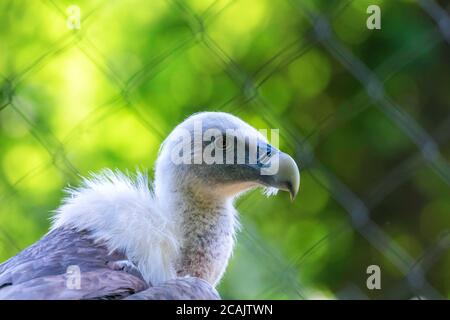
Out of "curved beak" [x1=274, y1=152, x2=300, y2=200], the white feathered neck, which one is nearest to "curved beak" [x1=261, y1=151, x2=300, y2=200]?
"curved beak" [x1=274, y1=152, x2=300, y2=200]

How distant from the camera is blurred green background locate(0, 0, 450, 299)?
154cm

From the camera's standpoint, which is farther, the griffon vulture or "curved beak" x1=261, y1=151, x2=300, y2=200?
"curved beak" x1=261, y1=151, x2=300, y2=200

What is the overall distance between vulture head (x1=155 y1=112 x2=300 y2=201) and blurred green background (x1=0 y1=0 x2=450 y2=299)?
8 cm

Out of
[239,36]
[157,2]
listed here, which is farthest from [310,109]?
[157,2]

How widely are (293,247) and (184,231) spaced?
1.33 ft

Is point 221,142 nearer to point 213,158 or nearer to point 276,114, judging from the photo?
point 213,158

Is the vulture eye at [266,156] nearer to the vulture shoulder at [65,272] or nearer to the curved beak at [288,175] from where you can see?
the curved beak at [288,175]

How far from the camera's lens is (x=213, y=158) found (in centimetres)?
137

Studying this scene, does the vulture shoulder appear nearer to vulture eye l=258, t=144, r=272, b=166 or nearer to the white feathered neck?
the white feathered neck

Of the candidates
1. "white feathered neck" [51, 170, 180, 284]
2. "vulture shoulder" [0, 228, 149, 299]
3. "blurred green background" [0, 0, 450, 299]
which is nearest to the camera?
"vulture shoulder" [0, 228, 149, 299]

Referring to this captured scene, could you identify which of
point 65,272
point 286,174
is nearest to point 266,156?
point 286,174

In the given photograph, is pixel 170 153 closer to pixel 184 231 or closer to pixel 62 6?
pixel 184 231

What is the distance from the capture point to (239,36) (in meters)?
1.73

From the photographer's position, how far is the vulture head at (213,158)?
52.6 inches
